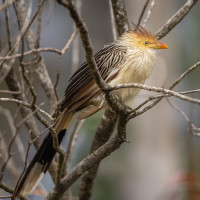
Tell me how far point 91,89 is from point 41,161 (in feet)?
2.12

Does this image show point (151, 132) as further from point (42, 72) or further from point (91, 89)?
point (91, 89)

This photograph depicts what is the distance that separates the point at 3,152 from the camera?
123 inches

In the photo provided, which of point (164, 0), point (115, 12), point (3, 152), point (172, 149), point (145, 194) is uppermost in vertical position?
point (164, 0)

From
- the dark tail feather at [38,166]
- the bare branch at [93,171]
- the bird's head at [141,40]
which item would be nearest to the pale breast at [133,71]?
the bird's head at [141,40]

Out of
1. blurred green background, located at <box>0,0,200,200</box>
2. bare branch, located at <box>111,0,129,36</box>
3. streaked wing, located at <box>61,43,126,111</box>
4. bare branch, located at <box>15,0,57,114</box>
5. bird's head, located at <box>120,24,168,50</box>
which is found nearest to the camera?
streaked wing, located at <box>61,43,126,111</box>

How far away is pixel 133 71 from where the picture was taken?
3.62 meters

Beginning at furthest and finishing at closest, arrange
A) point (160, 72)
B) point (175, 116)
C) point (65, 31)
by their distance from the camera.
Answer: point (65, 31), point (175, 116), point (160, 72)

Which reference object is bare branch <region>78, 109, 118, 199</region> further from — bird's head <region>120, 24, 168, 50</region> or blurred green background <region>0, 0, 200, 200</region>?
blurred green background <region>0, 0, 200, 200</region>

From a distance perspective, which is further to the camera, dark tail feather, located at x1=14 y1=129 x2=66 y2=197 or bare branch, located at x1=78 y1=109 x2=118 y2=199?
bare branch, located at x1=78 y1=109 x2=118 y2=199

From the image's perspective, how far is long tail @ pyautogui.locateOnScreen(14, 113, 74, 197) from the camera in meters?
3.34

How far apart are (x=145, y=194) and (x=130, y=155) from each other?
0.80 meters

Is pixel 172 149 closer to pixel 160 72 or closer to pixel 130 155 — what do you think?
pixel 130 155

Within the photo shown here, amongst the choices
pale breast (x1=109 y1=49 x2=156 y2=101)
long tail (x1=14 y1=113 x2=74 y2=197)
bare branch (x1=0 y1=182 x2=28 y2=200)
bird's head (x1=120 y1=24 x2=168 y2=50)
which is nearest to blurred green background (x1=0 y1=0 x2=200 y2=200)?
bird's head (x1=120 y1=24 x2=168 y2=50)

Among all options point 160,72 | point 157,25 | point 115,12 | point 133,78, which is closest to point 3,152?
point 133,78
